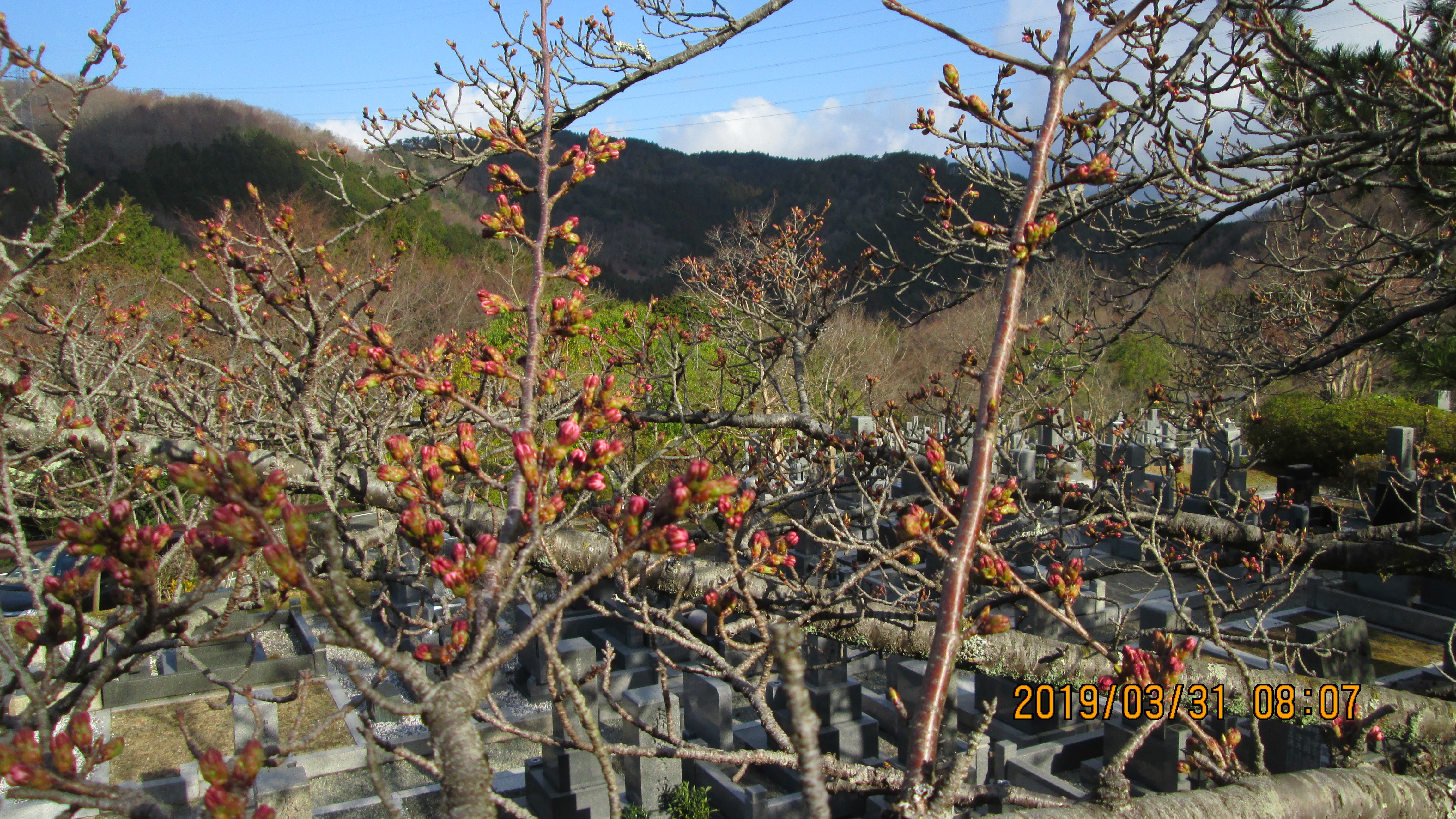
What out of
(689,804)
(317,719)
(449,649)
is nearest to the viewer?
(449,649)

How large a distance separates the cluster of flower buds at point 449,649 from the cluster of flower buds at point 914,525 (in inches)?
29.4

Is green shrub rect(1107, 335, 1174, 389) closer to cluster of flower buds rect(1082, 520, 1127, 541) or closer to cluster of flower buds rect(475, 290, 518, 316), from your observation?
cluster of flower buds rect(1082, 520, 1127, 541)

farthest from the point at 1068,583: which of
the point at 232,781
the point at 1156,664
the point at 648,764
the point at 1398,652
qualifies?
the point at 1398,652

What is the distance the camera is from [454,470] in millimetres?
1418

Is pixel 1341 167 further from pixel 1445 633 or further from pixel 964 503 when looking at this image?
pixel 1445 633

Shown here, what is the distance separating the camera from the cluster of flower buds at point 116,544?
42.1 inches

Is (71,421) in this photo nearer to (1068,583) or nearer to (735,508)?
(735,508)

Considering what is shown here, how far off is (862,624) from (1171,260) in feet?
7.68

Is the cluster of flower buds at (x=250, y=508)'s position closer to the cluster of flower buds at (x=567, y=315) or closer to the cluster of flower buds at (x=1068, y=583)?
the cluster of flower buds at (x=567, y=315)

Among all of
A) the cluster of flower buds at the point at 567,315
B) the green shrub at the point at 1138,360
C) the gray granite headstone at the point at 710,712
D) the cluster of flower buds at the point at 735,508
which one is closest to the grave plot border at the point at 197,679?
the gray granite headstone at the point at 710,712

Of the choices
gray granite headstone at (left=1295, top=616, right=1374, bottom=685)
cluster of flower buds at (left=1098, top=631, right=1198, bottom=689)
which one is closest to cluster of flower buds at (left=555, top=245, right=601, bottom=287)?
cluster of flower buds at (left=1098, top=631, right=1198, bottom=689)

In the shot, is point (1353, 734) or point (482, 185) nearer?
point (1353, 734)

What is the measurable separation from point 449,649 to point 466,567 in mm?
204
